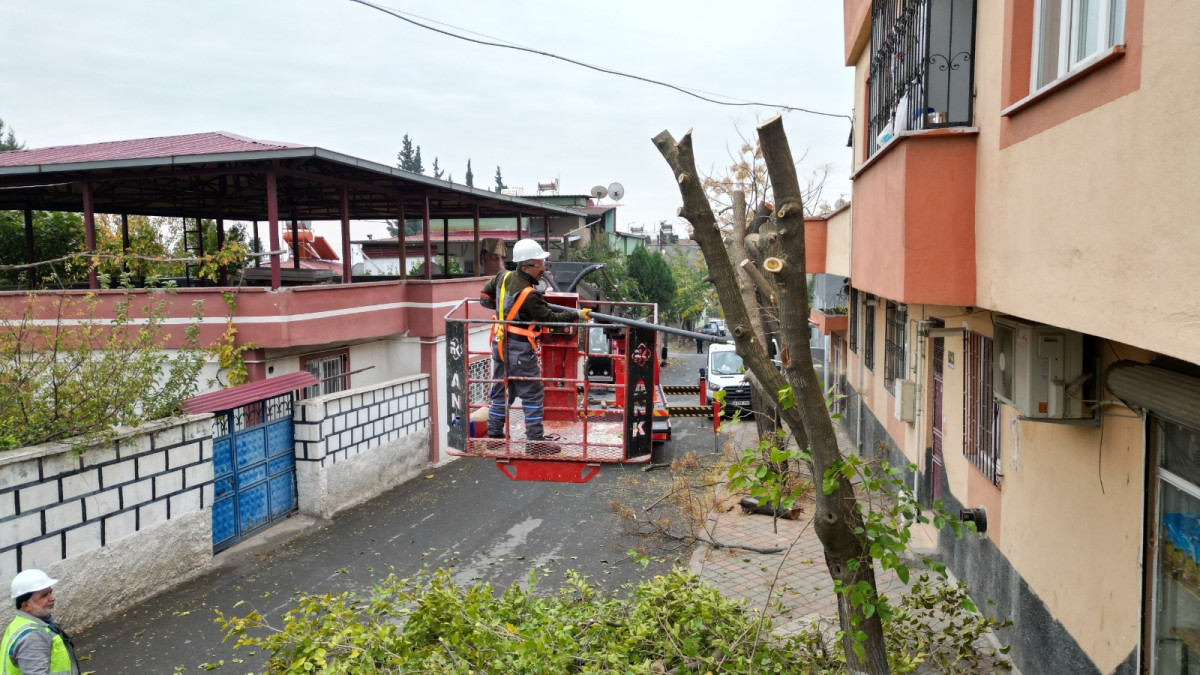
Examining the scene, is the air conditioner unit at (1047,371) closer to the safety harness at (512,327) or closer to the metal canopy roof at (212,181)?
the safety harness at (512,327)

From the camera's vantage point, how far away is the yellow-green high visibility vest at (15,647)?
5000 mm

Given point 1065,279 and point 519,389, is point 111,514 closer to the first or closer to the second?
point 519,389

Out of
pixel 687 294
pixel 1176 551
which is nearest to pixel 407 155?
pixel 687 294

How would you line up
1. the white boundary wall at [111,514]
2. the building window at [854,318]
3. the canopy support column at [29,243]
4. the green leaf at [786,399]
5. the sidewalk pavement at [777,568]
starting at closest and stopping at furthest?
the green leaf at [786,399] < the white boundary wall at [111,514] < the sidewalk pavement at [777,568] < the building window at [854,318] < the canopy support column at [29,243]

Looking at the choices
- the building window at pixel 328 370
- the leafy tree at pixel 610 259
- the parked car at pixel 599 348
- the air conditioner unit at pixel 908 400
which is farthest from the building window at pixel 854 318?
the leafy tree at pixel 610 259

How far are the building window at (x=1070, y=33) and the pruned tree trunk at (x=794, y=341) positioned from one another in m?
1.29

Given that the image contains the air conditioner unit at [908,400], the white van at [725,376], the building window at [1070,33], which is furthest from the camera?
the white van at [725,376]

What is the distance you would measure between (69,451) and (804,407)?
7.46m

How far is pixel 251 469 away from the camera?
11.2 meters

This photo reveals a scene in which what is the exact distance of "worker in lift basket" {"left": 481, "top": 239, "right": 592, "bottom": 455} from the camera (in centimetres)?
701

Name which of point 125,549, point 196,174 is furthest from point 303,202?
point 125,549

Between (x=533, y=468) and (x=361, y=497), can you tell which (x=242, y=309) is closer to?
(x=361, y=497)

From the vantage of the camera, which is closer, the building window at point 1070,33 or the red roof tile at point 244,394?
the building window at point 1070,33

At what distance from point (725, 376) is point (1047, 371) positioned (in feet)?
57.6
